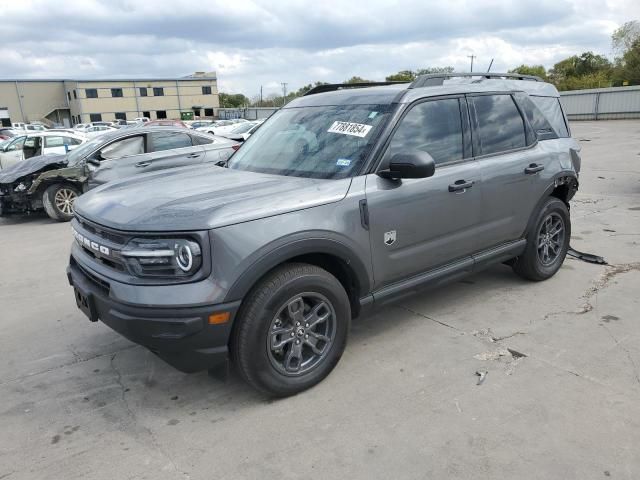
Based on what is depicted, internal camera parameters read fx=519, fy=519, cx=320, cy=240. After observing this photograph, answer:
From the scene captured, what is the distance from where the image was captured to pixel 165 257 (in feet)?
9.09

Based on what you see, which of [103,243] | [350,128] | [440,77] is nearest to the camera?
[103,243]

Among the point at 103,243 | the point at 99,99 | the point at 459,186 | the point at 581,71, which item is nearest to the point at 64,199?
the point at 103,243

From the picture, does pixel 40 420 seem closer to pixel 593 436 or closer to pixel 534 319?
pixel 593 436

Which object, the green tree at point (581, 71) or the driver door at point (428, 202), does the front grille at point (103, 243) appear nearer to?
the driver door at point (428, 202)

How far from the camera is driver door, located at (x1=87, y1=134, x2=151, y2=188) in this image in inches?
352

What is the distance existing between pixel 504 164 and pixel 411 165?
54.7 inches

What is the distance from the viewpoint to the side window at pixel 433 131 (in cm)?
369

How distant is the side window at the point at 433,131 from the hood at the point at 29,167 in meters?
7.50

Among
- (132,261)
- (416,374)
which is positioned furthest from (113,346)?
(416,374)

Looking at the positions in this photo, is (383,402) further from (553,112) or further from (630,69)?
(630,69)

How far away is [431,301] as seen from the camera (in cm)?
470

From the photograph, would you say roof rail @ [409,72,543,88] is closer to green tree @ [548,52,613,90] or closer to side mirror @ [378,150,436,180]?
side mirror @ [378,150,436,180]

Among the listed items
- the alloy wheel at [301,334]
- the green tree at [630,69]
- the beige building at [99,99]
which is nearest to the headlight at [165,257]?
the alloy wheel at [301,334]

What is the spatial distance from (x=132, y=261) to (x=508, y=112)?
337 cm
